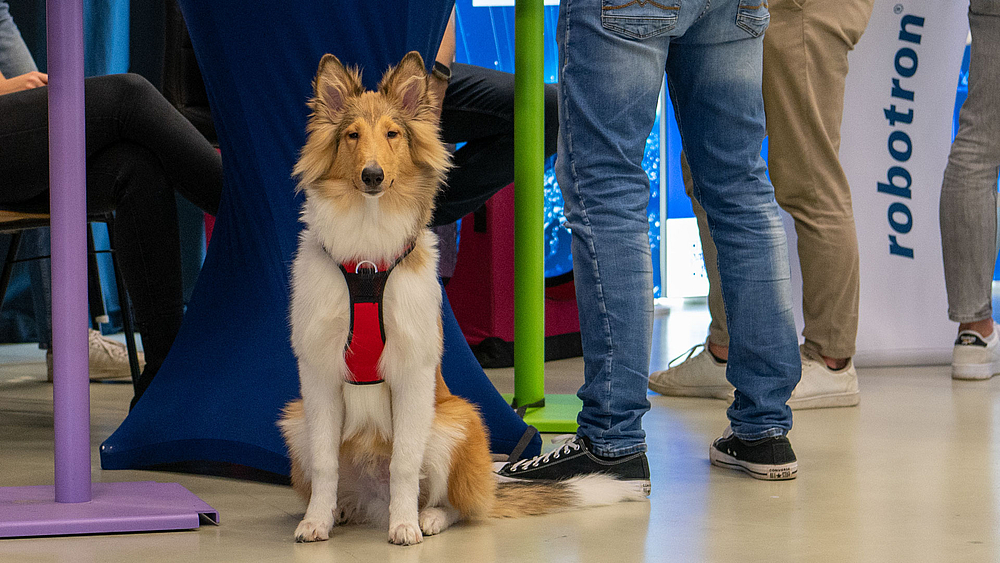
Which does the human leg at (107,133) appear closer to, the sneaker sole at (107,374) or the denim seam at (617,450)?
the sneaker sole at (107,374)

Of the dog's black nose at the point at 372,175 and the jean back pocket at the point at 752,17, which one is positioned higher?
the jean back pocket at the point at 752,17

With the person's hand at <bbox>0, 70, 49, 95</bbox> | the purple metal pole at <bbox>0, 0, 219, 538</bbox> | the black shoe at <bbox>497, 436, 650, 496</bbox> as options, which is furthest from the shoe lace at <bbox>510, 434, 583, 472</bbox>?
the person's hand at <bbox>0, 70, 49, 95</bbox>

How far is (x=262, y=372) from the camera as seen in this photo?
2092 mm

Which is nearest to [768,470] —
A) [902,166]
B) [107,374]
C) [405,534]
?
[405,534]

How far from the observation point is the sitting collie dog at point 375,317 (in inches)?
62.2

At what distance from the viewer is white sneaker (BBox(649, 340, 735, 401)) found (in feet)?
10.1

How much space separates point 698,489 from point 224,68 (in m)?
1.38

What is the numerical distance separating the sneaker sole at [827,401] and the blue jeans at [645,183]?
86cm

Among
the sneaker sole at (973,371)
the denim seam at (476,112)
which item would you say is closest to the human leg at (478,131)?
the denim seam at (476,112)

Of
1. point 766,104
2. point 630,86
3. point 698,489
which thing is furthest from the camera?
point 766,104

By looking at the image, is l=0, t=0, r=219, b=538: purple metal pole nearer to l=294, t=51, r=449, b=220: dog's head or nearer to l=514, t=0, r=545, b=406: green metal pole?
l=294, t=51, r=449, b=220: dog's head

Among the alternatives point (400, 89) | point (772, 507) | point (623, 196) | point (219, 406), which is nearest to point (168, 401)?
point (219, 406)

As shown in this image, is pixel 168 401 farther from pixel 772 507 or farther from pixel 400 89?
pixel 772 507

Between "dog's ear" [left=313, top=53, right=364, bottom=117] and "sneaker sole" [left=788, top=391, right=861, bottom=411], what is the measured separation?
1.80 m
